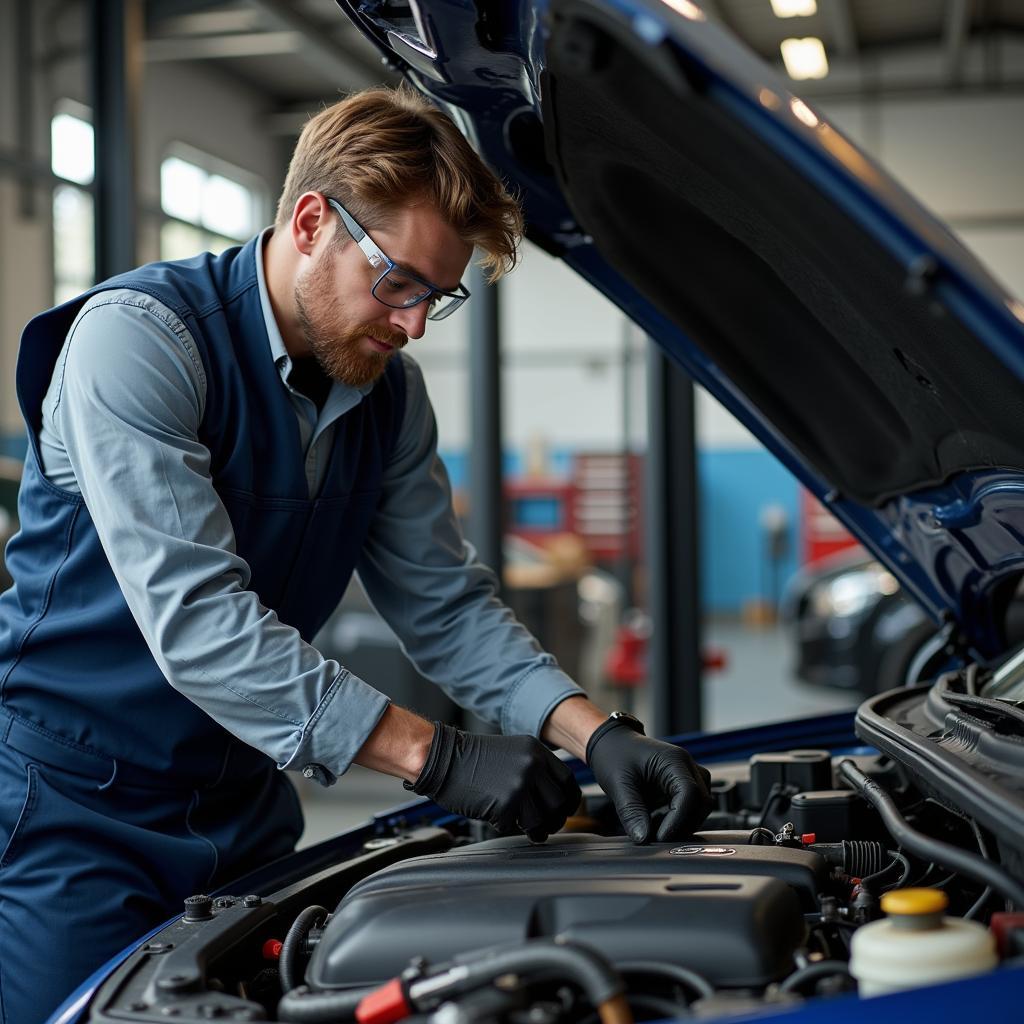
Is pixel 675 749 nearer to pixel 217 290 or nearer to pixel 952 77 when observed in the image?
pixel 217 290

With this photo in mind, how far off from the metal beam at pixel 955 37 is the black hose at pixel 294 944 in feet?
31.5

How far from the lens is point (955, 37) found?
980 cm

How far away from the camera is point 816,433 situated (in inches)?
66.2

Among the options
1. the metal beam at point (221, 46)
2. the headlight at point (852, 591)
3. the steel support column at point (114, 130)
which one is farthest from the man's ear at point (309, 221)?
the metal beam at point (221, 46)

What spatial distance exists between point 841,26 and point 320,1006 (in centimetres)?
1023

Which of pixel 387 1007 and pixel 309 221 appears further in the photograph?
pixel 309 221

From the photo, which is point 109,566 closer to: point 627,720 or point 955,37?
point 627,720

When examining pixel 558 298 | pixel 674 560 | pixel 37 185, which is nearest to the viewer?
pixel 674 560

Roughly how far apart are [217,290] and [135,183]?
1.90 metres

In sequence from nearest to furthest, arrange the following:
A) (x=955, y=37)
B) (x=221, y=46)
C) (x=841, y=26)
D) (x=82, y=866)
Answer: (x=82, y=866), (x=221, y=46), (x=955, y=37), (x=841, y=26)

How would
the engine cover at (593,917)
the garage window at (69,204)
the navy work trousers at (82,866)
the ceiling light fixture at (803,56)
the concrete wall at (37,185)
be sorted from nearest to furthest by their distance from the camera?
the engine cover at (593,917) → the navy work trousers at (82,866) → the concrete wall at (37,185) → the garage window at (69,204) → the ceiling light fixture at (803,56)

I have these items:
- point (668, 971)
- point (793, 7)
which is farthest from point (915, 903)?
point (793, 7)

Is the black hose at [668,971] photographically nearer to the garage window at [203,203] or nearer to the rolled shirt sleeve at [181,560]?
the rolled shirt sleeve at [181,560]

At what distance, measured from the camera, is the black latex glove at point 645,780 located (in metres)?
1.30
